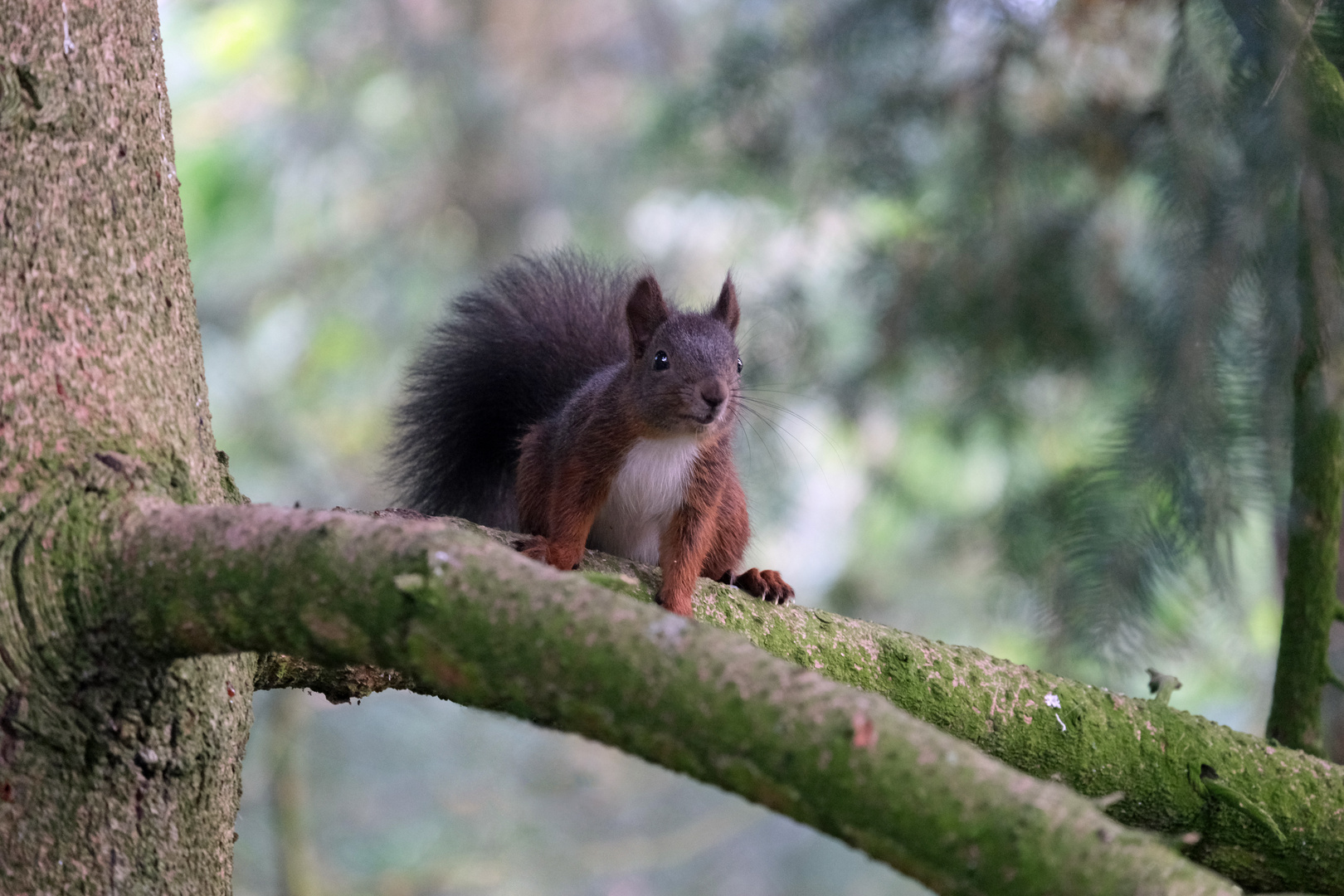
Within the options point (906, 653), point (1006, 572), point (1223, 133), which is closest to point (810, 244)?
point (1006, 572)

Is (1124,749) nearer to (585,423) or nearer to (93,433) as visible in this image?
(585,423)

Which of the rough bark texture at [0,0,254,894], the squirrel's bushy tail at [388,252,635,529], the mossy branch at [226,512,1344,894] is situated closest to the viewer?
the rough bark texture at [0,0,254,894]

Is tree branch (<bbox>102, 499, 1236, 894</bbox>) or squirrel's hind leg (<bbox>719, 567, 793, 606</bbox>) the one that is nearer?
tree branch (<bbox>102, 499, 1236, 894</bbox>)

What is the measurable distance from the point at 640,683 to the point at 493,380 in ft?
4.28

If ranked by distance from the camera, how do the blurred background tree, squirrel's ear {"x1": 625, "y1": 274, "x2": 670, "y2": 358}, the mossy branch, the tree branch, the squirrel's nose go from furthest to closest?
1. squirrel's ear {"x1": 625, "y1": 274, "x2": 670, "y2": 358}
2. the squirrel's nose
3. the blurred background tree
4. the mossy branch
5. the tree branch

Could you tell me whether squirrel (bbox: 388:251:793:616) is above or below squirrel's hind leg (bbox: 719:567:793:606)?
above

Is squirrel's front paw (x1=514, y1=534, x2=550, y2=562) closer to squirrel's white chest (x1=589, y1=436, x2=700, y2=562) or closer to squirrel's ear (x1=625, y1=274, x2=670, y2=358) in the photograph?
squirrel's white chest (x1=589, y1=436, x2=700, y2=562)

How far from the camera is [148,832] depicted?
2.97 ft

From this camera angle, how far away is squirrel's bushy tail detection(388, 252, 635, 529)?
1966 millimetres

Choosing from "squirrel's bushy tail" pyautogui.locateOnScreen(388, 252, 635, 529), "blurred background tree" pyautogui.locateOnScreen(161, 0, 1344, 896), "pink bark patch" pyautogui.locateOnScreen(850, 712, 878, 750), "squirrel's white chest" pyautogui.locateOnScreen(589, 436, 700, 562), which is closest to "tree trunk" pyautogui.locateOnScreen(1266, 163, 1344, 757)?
"blurred background tree" pyautogui.locateOnScreen(161, 0, 1344, 896)

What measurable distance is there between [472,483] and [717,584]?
0.65 meters

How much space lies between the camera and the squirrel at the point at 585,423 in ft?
5.37

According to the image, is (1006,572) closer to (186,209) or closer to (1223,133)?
(1223,133)

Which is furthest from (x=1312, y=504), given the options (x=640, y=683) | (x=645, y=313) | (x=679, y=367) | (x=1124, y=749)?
(x=640, y=683)
